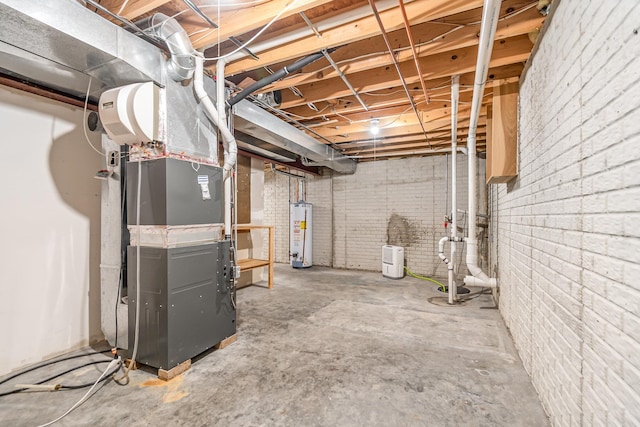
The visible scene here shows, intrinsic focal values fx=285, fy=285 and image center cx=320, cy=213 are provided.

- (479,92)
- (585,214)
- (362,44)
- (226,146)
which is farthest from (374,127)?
(585,214)

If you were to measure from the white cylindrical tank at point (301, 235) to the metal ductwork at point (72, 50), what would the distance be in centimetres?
441

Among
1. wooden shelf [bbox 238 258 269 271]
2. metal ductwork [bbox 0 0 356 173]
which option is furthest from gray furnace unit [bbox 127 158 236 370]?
wooden shelf [bbox 238 258 269 271]

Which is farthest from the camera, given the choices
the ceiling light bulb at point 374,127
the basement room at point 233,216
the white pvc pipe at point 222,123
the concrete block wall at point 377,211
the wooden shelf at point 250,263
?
the concrete block wall at point 377,211

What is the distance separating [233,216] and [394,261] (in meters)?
3.59

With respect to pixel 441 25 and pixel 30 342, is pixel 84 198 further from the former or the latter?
pixel 441 25

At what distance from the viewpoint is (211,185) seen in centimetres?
241

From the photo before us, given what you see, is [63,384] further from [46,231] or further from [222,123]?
A: [222,123]

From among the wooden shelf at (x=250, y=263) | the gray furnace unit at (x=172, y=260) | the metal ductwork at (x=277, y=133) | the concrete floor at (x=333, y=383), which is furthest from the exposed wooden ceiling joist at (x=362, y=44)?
the concrete floor at (x=333, y=383)

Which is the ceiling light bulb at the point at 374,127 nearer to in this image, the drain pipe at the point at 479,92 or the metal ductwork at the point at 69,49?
the drain pipe at the point at 479,92

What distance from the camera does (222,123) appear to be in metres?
2.40

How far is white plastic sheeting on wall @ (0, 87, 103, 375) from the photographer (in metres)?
2.14

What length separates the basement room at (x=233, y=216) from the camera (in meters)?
1.23

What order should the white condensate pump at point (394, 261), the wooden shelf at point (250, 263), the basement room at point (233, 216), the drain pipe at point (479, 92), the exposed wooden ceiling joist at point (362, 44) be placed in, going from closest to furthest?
1. the basement room at point (233, 216)
2. the drain pipe at point (479, 92)
3. the exposed wooden ceiling joist at point (362, 44)
4. the wooden shelf at point (250, 263)
5. the white condensate pump at point (394, 261)

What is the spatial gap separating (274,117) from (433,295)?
344cm
